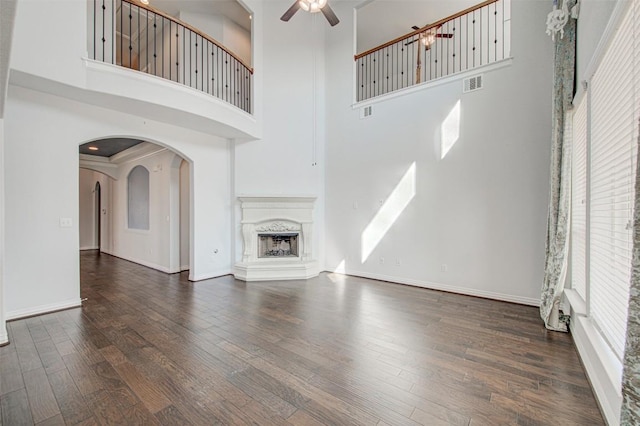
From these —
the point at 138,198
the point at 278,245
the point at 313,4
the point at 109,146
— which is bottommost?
the point at 278,245

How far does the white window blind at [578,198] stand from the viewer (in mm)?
2842

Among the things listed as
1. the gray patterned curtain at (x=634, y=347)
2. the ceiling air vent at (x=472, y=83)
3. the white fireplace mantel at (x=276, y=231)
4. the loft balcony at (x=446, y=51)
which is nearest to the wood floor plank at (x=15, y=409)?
the gray patterned curtain at (x=634, y=347)

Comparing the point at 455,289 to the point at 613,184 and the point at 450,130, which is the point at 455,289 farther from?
the point at 613,184

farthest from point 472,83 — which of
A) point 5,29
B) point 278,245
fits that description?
point 5,29

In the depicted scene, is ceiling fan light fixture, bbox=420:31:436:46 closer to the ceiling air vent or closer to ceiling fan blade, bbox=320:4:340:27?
the ceiling air vent

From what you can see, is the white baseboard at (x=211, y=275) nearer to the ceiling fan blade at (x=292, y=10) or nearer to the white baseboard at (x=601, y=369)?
the ceiling fan blade at (x=292, y=10)

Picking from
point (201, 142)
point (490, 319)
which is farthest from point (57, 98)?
point (490, 319)

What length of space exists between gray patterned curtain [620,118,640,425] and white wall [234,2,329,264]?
5.27 meters

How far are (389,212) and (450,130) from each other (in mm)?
1757

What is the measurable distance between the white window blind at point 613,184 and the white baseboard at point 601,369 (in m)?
0.08

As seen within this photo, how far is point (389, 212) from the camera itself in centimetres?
528

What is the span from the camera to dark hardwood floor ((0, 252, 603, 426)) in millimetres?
1823

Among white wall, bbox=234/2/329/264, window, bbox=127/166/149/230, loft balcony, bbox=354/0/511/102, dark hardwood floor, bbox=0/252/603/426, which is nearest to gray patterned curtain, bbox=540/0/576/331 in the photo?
dark hardwood floor, bbox=0/252/603/426

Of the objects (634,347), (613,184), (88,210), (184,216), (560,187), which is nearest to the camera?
(634,347)
